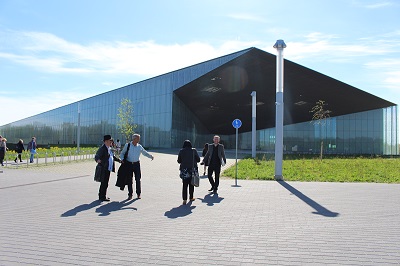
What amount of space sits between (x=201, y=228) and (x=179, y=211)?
5.35 feet

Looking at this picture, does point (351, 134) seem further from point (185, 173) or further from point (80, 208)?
point (80, 208)

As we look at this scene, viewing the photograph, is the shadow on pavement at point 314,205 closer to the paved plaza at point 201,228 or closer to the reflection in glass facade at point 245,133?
the paved plaza at point 201,228

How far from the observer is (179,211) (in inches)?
310

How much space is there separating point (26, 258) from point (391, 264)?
4.52 metres

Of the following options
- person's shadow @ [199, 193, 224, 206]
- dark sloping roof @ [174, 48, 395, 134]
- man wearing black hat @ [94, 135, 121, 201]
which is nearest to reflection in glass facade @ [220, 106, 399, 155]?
dark sloping roof @ [174, 48, 395, 134]

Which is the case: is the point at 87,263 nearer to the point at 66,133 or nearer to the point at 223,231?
the point at 223,231

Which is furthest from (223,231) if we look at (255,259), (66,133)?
(66,133)

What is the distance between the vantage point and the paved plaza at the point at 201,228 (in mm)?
4723

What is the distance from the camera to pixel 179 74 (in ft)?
147

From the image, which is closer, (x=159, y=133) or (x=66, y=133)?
(x=159, y=133)

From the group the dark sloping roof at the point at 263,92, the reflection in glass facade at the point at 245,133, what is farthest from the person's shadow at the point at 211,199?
the reflection in glass facade at the point at 245,133

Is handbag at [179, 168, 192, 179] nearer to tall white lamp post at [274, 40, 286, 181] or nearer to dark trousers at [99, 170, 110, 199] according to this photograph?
dark trousers at [99, 170, 110, 199]

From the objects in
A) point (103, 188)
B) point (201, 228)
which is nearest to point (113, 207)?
point (103, 188)

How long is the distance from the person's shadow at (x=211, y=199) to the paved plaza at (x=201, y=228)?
0.03 metres
